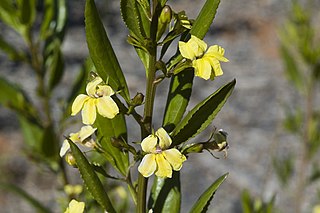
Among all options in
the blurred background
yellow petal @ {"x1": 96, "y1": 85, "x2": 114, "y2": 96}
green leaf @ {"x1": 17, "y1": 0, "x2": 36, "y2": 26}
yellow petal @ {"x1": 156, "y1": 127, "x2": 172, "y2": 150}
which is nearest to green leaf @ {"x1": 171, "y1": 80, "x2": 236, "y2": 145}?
yellow petal @ {"x1": 156, "y1": 127, "x2": 172, "y2": 150}

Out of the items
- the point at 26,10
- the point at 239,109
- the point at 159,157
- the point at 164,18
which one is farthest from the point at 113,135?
the point at 239,109

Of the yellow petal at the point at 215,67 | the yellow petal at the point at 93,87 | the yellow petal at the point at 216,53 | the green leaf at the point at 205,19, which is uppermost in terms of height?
the green leaf at the point at 205,19

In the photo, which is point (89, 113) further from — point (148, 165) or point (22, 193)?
point (22, 193)

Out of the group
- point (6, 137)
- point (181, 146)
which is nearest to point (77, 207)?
point (181, 146)

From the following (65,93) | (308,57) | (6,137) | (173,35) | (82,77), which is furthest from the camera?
(65,93)

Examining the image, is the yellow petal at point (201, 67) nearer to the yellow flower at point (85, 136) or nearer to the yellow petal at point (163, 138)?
the yellow petal at point (163, 138)

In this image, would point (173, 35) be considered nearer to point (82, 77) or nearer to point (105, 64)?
point (105, 64)

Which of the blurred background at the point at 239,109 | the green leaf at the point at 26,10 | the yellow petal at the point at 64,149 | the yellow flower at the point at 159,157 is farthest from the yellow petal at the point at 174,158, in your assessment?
the blurred background at the point at 239,109
